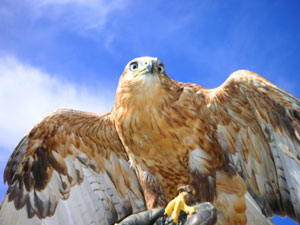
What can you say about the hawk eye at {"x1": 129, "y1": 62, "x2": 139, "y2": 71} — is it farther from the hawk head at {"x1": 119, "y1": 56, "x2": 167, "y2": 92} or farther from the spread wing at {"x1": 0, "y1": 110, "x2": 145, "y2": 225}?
the spread wing at {"x1": 0, "y1": 110, "x2": 145, "y2": 225}

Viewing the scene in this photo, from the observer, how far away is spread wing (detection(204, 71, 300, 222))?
407cm

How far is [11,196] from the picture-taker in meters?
4.84

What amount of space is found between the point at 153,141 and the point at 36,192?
5.97 ft

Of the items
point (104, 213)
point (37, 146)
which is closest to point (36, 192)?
point (37, 146)

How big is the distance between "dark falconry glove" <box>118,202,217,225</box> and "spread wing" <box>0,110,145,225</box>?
1.25 m

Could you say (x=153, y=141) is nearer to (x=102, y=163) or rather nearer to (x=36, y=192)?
(x=102, y=163)

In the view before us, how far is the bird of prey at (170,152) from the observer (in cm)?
425

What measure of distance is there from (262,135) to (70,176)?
104 inches

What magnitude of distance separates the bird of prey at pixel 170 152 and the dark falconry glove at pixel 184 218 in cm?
10

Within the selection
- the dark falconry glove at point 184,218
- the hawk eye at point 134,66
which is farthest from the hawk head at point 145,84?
the dark falconry glove at point 184,218

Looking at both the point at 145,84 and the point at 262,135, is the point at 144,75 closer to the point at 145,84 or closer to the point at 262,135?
the point at 145,84

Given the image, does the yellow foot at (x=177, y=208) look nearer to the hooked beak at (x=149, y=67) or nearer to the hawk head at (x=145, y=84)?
the hawk head at (x=145, y=84)

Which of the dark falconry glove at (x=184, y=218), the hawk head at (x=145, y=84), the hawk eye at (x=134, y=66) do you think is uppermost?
the hawk eye at (x=134, y=66)

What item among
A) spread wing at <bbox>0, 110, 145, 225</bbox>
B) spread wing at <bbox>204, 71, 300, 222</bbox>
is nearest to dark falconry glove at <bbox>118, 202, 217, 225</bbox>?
spread wing at <bbox>204, 71, 300, 222</bbox>
